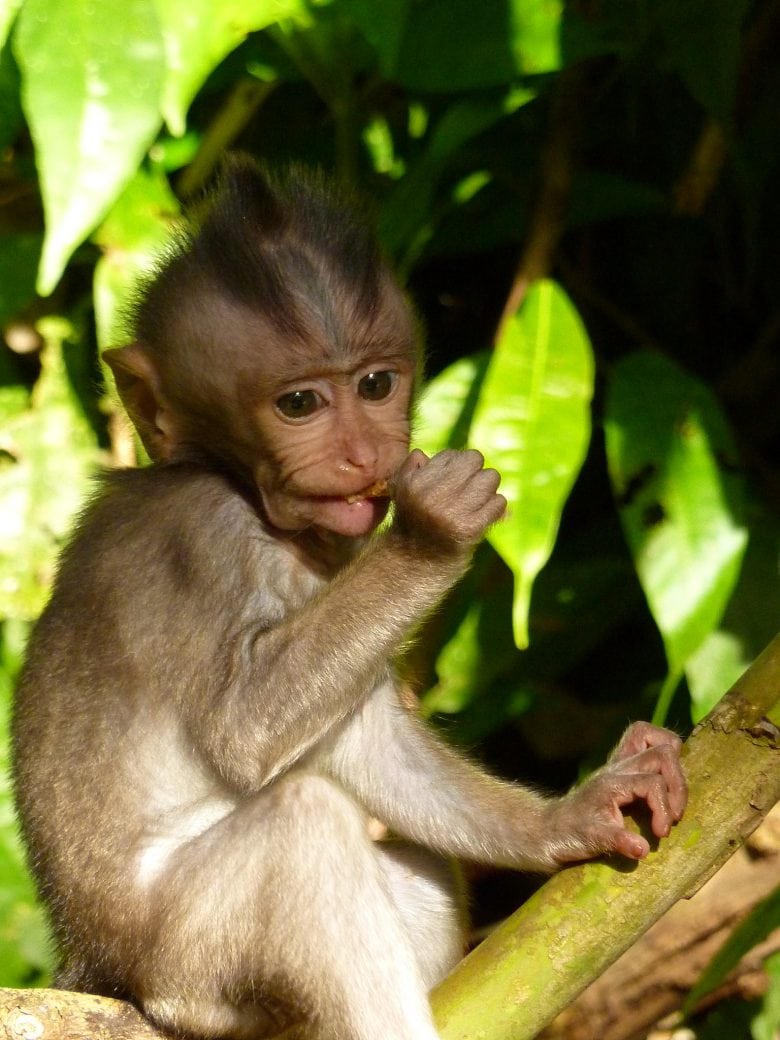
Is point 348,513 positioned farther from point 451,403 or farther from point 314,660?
point 451,403

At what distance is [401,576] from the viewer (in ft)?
9.30

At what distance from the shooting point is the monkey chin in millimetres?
2922

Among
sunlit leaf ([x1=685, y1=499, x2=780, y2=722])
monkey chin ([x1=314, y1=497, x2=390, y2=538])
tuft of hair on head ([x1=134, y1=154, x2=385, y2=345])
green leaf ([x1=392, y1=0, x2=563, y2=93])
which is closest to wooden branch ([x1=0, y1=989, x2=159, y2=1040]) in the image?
monkey chin ([x1=314, y1=497, x2=390, y2=538])

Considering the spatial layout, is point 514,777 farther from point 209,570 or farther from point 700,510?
point 209,570

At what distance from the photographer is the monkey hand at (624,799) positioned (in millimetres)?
2582

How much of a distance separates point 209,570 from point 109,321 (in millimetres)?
1393

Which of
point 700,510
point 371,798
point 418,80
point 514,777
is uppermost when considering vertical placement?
point 418,80

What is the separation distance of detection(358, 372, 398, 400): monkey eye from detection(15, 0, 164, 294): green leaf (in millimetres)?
660

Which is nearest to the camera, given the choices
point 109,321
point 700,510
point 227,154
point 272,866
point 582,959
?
point 582,959

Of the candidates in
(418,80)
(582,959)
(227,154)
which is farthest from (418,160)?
(582,959)

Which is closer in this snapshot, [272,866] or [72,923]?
[272,866]

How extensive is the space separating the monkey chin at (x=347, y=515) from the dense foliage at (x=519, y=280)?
0.70m

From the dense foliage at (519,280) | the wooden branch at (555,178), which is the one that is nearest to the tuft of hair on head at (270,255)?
the dense foliage at (519,280)

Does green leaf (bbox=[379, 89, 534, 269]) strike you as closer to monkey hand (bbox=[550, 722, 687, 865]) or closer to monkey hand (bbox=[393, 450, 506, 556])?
monkey hand (bbox=[393, 450, 506, 556])
